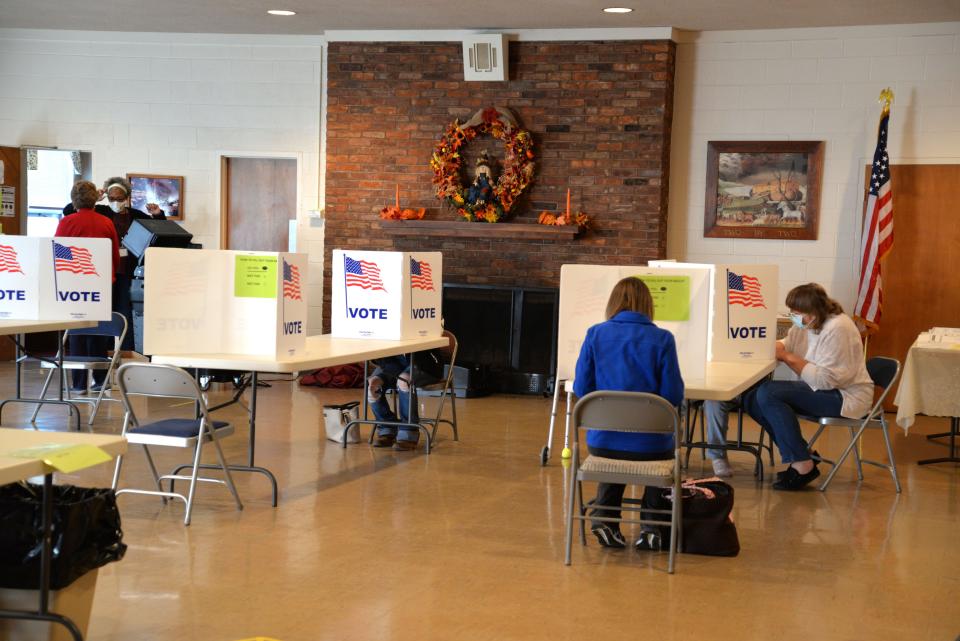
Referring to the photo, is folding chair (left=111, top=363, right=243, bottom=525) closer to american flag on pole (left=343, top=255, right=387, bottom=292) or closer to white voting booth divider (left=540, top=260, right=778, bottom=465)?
american flag on pole (left=343, top=255, right=387, bottom=292)

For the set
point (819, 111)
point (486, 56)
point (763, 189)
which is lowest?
point (763, 189)

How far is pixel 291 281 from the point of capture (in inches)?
225

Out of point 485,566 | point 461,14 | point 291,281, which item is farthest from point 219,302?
point 461,14

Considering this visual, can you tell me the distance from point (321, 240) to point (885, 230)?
5169 millimetres

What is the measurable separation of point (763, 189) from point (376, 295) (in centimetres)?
429

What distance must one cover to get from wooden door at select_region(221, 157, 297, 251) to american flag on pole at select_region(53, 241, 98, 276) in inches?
151

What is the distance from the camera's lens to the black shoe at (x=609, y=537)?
486 centimetres

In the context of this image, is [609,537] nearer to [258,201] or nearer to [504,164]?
[504,164]

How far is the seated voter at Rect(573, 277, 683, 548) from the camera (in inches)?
183

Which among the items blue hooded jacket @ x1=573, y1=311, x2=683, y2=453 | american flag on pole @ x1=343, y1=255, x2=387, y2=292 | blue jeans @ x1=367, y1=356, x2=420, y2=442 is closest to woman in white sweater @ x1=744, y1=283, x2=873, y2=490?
blue hooded jacket @ x1=573, y1=311, x2=683, y2=453

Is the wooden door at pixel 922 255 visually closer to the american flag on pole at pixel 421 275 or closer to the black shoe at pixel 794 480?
the black shoe at pixel 794 480

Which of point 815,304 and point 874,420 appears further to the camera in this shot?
point 874,420

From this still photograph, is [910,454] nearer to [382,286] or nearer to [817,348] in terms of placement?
[817,348]

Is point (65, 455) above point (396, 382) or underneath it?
above
